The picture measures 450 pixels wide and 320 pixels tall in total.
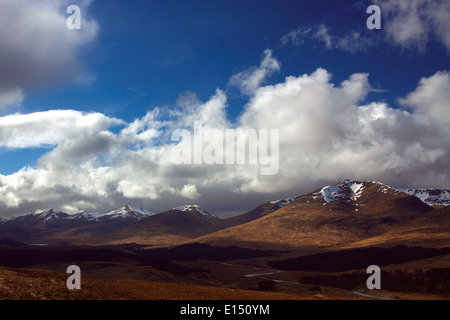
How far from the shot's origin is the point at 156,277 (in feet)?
485

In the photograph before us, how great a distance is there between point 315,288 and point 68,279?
123153mm

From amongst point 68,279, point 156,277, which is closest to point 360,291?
point 156,277
